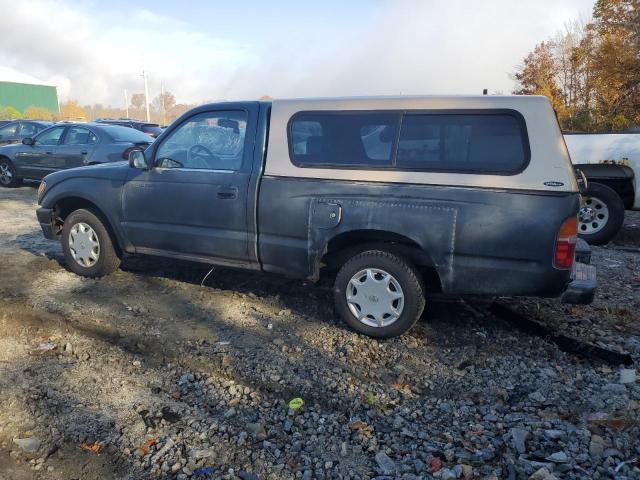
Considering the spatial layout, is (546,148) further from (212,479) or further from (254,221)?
(212,479)

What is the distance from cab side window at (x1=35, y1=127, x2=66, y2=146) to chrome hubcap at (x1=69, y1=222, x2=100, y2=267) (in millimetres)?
6652

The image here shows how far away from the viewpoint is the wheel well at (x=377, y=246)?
13.4ft

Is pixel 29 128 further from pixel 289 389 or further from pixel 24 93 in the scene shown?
pixel 24 93

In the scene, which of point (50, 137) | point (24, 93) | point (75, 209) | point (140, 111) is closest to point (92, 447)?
point (75, 209)

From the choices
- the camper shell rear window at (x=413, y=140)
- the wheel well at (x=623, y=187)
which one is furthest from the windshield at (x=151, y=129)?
the camper shell rear window at (x=413, y=140)

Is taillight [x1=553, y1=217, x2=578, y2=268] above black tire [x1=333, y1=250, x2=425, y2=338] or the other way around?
above

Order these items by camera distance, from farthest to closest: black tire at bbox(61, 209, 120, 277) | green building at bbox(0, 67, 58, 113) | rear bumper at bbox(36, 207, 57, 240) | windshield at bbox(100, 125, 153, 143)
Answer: green building at bbox(0, 67, 58, 113) < windshield at bbox(100, 125, 153, 143) < rear bumper at bbox(36, 207, 57, 240) < black tire at bbox(61, 209, 120, 277)

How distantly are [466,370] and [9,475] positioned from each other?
9.65 ft

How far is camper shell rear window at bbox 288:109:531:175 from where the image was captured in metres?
3.72

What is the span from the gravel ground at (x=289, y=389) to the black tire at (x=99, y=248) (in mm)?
301

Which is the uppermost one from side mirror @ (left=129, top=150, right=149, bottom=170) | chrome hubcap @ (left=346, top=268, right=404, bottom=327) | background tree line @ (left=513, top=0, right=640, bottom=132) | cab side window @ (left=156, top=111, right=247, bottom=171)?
background tree line @ (left=513, top=0, right=640, bottom=132)

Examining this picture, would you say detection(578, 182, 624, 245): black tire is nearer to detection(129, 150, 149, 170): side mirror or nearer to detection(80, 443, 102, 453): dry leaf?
detection(129, 150, 149, 170): side mirror

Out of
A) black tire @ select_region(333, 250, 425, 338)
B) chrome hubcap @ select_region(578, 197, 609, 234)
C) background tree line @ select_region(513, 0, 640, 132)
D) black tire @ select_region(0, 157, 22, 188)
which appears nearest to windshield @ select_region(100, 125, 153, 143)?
black tire @ select_region(0, 157, 22, 188)

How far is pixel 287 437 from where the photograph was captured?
9.73 ft
